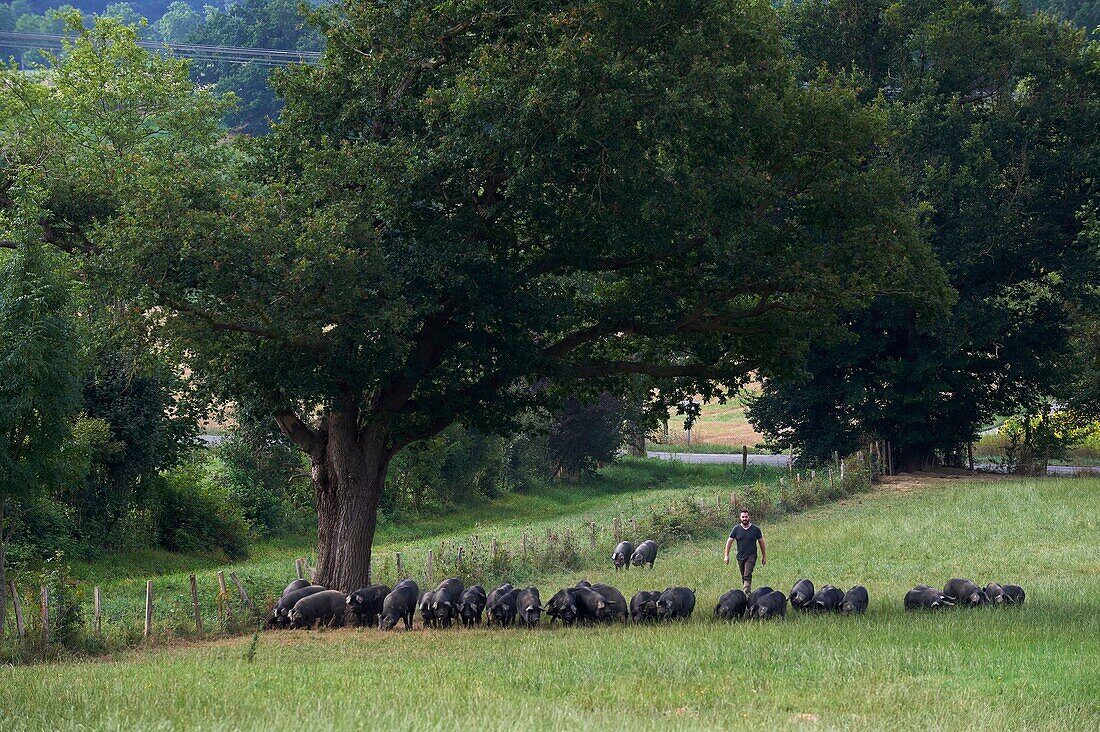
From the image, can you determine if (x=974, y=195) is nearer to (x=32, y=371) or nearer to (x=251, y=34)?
(x=32, y=371)

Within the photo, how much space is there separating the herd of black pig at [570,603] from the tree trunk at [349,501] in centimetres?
124

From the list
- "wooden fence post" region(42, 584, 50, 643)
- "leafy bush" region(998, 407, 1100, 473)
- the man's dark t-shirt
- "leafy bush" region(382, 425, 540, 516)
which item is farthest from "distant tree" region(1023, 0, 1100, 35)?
"wooden fence post" region(42, 584, 50, 643)

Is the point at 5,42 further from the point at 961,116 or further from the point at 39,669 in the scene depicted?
the point at 39,669

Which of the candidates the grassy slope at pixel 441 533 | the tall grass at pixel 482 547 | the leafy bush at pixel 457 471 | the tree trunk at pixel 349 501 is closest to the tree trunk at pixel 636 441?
the grassy slope at pixel 441 533

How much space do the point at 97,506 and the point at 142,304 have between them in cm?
1542

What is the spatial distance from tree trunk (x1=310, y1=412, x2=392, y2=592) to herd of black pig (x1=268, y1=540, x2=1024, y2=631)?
1.24 metres

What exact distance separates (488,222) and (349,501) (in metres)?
7.04

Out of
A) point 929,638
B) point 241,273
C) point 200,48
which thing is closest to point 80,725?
point 241,273

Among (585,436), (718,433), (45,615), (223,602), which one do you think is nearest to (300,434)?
(223,602)

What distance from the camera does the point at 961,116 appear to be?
47.2m

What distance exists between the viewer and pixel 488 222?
76.8 ft

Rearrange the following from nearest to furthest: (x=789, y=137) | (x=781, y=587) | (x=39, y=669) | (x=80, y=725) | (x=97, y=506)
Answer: (x=80, y=725) → (x=39, y=669) → (x=789, y=137) → (x=781, y=587) → (x=97, y=506)

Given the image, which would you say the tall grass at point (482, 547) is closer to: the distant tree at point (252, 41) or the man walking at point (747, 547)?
the man walking at point (747, 547)

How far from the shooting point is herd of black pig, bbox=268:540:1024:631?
2200 cm
